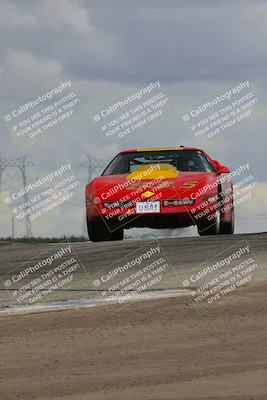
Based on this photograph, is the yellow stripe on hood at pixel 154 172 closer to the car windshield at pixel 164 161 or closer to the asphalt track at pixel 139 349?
the car windshield at pixel 164 161

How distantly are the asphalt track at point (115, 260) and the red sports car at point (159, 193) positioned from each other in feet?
1.33

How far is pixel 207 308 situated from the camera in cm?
1259

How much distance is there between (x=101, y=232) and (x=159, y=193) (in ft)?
5.88

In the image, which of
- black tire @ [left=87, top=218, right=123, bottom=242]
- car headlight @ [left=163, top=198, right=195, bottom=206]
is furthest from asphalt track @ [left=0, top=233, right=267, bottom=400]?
black tire @ [left=87, top=218, right=123, bottom=242]

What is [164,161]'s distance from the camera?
19.3 meters

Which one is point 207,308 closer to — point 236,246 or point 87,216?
point 236,246

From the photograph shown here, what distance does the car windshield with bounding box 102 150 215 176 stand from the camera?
1933cm

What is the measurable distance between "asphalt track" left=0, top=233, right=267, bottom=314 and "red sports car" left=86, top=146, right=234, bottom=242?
15.9 inches
